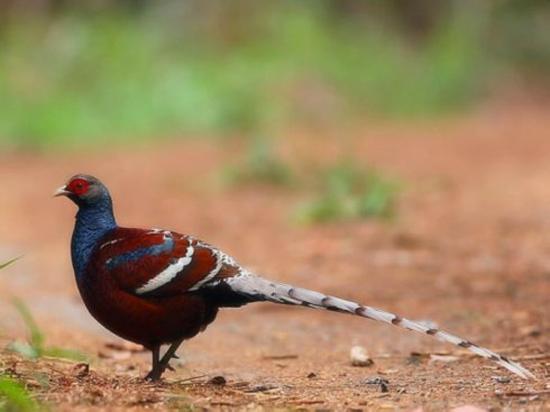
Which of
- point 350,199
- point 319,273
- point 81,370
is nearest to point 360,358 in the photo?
point 81,370

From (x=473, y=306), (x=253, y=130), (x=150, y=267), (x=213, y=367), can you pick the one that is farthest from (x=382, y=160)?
(x=150, y=267)

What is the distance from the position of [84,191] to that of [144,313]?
0.65 meters

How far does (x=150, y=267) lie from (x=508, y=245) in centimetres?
426

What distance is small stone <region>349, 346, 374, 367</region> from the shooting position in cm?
547

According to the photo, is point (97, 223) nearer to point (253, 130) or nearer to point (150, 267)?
point (150, 267)

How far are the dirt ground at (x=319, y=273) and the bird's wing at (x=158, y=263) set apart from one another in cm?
39

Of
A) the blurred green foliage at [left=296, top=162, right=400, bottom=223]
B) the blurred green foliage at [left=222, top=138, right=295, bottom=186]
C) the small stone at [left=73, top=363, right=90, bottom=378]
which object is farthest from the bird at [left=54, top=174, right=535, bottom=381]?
the blurred green foliage at [left=222, top=138, right=295, bottom=186]

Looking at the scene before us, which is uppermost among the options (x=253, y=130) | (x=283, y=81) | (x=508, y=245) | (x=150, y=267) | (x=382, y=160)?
(x=283, y=81)

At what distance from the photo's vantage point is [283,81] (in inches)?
690

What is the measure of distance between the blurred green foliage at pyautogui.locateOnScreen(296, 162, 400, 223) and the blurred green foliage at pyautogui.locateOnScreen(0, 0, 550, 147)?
524 cm

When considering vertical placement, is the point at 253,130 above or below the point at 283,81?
below

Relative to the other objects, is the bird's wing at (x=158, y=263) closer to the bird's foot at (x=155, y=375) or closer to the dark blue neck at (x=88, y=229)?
the dark blue neck at (x=88, y=229)

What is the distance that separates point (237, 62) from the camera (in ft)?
60.2

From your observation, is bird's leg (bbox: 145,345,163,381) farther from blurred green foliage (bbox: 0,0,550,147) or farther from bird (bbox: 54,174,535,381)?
blurred green foliage (bbox: 0,0,550,147)
